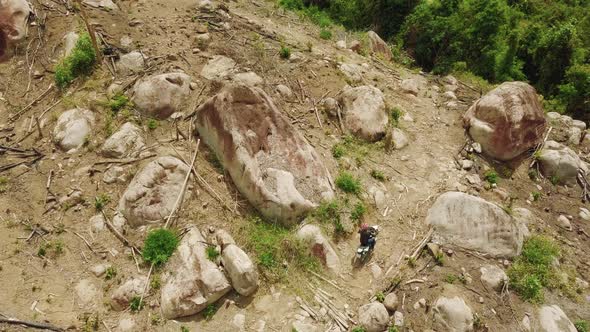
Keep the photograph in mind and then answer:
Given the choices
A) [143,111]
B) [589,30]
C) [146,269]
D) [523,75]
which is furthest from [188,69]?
[589,30]

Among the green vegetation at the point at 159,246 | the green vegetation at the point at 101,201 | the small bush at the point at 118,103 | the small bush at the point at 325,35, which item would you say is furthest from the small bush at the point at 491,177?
the small bush at the point at 118,103

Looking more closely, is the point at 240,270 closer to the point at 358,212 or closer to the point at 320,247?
the point at 320,247

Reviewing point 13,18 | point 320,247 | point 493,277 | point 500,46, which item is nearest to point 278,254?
point 320,247

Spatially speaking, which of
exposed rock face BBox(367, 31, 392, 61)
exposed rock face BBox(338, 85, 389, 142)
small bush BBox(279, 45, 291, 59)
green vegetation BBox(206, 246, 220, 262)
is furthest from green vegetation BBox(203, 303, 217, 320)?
exposed rock face BBox(367, 31, 392, 61)

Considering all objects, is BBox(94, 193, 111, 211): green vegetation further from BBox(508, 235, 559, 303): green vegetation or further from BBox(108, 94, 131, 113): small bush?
BBox(508, 235, 559, 303): green vegetation

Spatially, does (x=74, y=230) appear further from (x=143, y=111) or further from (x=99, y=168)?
(x=143, y=111)

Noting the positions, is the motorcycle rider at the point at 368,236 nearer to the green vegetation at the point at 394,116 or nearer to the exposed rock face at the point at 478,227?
the exposed rock face at the point at 478,227

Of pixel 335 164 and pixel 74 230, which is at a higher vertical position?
pixel 335 164
